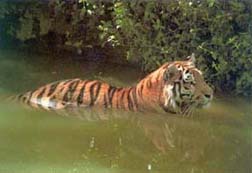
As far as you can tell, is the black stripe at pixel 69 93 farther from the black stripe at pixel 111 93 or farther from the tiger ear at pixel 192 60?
the tiger ear at pixel 192 60

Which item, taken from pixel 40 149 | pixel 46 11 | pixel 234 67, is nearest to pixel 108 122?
pixel 40 149

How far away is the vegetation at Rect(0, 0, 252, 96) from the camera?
3.12 metres

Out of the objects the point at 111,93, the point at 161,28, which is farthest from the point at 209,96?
the point at 161,28

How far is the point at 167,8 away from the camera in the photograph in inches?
130

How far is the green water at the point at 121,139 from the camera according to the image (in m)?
2.10

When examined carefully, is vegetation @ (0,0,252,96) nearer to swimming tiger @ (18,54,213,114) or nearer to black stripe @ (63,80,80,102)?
swimming tiger @ (18,54,213,114)

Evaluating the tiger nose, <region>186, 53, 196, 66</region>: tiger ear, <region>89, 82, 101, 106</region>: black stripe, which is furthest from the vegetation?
<region>89, 82, 101, 106</region>: black stripe

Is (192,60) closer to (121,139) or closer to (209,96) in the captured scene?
(209,96)

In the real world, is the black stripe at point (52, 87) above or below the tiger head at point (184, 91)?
below

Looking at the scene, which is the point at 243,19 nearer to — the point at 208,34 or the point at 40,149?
the point at 208,34

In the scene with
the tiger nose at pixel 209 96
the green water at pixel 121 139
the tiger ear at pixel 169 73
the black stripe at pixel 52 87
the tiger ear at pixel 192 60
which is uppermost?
the tiger ear at pixel 192 60

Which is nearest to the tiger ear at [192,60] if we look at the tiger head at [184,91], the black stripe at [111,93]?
the tiger head at [184,91]

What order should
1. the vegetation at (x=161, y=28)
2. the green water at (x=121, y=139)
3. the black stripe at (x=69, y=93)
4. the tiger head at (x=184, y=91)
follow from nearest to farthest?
the green water at (x=121, y=139), the tiger head at (x=184, y=91), the black stripe at (x=69, y=93), the vegetation at (x=161, y=28)

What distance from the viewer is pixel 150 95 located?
2943mm
